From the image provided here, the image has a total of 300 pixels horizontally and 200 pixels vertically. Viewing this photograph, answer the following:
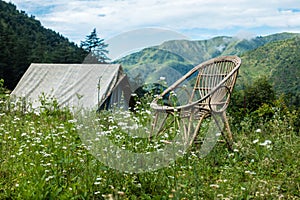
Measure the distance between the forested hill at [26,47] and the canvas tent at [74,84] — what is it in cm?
483

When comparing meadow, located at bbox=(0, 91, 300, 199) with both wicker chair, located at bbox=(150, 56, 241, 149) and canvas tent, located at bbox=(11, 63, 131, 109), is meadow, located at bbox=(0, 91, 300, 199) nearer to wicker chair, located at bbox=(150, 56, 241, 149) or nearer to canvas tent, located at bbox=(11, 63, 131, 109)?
wicker chair, located at bbox=(150, 56, 241, 149)

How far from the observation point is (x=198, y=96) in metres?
3.82

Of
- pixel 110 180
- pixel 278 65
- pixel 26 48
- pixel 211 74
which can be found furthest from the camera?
pixel 26 48

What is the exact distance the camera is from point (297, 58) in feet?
29.4

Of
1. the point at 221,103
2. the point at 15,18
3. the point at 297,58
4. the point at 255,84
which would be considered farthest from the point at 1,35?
the point at 221,103

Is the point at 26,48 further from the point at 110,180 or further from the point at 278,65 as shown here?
the point at 110,180

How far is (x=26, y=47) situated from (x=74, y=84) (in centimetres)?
917

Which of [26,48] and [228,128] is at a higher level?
[26,48]

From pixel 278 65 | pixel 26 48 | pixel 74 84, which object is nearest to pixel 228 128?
pixel 74 84

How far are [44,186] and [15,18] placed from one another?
17730 mm

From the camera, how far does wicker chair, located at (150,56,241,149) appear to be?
3.02 m

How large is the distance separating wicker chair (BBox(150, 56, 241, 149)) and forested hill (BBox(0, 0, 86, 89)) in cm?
845

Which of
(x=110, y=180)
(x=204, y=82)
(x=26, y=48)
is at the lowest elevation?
(x=110, y=180)

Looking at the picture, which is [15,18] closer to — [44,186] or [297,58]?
[297,58]
